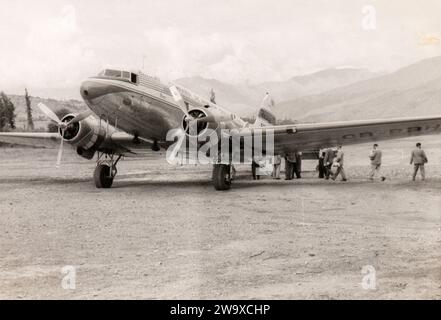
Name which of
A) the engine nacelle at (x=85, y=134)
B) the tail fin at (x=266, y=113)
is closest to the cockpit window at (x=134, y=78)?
the engine nacelle at (x=85, y=134)

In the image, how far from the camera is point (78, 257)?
6258mm

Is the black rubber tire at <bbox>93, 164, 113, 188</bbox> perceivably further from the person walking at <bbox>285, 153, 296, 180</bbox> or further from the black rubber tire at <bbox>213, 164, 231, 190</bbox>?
the person walking at <bbox>285, 153, 296, 180</bbox>

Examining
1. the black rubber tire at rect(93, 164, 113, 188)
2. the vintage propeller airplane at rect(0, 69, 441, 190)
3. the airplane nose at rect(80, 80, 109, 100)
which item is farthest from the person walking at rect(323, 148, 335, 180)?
the airplane nose at rect(80, 80, 109, 100)

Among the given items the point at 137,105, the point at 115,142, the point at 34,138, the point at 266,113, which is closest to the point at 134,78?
the point at 137,105

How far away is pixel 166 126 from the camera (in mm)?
14570

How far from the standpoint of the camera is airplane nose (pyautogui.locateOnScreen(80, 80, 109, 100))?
42.7ft

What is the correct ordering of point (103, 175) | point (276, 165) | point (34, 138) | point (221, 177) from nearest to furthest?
point (221, 177), point (103, 175), point (34, 138), point (276, 165)

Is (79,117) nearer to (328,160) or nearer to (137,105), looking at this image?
(137,105)

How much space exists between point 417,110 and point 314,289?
67005mm

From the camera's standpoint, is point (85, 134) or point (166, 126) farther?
point (85, 134)

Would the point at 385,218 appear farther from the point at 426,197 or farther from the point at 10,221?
the point at 10,221

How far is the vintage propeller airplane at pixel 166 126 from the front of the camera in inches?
530

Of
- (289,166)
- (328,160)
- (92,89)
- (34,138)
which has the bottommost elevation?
(289,166)

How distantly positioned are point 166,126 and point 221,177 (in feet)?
7.20
